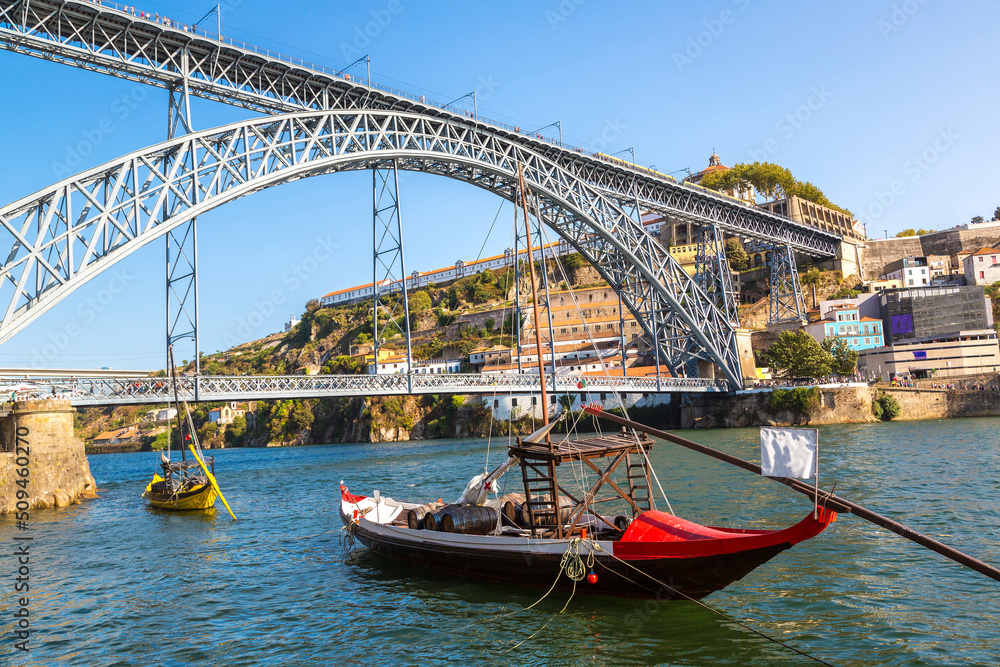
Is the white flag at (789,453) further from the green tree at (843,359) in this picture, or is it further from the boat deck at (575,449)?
the green tree at (843,359)

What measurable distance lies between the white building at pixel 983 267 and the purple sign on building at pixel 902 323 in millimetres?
11224

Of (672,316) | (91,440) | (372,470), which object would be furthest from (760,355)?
(91,440)

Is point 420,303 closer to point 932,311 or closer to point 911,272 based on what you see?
point 911,272

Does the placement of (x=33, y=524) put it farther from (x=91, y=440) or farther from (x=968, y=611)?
(x=91, y=440)

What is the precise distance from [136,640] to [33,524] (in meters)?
13.0

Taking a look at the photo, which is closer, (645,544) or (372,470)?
(645,544)

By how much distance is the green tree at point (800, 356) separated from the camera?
5088 centimetres

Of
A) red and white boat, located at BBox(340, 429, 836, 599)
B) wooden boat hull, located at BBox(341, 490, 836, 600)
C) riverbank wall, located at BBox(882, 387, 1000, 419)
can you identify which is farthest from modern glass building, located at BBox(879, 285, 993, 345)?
wooden boat hull, located at BBox(341, 490, 836, 600)

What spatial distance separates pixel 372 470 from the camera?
34.4m

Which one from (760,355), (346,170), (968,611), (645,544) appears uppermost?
(346,170)

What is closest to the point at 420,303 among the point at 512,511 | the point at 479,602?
the point at 512,511

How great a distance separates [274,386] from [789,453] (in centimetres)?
2704

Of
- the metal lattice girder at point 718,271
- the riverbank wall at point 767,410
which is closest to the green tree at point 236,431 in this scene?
the riverbank wall at point 767,410

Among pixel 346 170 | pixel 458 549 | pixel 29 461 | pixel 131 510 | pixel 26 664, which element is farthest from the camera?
pixel 346 170
